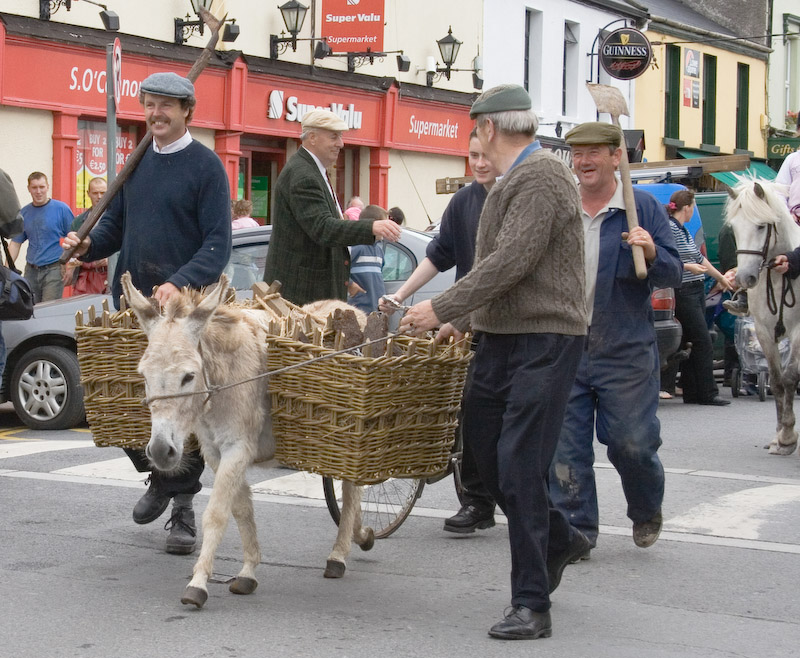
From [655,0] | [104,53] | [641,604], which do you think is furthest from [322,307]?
[655,0]

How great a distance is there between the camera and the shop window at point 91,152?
19.9 meters

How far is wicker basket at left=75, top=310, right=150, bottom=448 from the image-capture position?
19.9ft

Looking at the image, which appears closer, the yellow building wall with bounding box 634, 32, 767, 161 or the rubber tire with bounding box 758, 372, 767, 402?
the rubber tire with bounding box 758, 372, 767, 402

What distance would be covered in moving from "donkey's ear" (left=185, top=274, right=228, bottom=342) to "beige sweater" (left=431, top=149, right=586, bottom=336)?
0.89m

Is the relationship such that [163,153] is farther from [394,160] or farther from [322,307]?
[394,160]

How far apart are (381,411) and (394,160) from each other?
2187 cm

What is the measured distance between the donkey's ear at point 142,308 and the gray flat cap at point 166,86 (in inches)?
52.7

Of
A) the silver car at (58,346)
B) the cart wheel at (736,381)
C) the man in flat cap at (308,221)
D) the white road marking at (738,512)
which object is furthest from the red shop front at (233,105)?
the white road marking at (738,512)

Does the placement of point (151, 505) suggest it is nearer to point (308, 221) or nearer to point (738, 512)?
point (308, 221)

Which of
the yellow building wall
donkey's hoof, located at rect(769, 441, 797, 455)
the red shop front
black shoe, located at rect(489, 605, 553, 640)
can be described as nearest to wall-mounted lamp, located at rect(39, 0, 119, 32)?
the red shop front

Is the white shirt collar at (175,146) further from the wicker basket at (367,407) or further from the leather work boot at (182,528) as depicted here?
the leather work boot at (182,528)

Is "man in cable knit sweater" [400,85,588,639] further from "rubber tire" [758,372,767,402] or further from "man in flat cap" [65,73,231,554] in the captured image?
"rubber tire" [758,372,767,402]

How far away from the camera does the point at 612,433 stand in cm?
664

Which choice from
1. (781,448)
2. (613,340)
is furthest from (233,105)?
(613,340)
